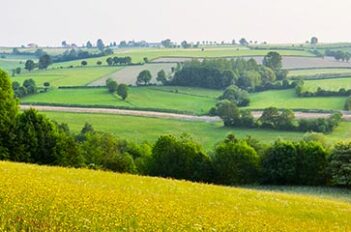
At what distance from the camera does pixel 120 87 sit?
149 metres

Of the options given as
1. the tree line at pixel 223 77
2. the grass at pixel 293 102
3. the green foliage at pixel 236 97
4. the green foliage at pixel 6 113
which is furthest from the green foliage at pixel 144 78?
the green foliage at pixel 6 113

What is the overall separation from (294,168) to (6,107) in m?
34.9

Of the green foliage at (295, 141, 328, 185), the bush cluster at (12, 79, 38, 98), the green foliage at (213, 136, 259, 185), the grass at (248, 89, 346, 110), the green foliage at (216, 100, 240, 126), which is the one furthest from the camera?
the bush cluster at (12, 79, 38, 98)

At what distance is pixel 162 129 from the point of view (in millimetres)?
118312

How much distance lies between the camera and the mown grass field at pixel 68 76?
558 feet

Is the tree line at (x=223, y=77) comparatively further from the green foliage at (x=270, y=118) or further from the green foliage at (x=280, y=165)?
the green foliage at (x=280, y=165)

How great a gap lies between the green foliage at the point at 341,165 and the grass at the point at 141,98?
232 feet

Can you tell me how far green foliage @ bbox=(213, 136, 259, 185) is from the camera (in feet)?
223

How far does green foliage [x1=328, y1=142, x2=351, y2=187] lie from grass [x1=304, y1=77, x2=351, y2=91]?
287ft

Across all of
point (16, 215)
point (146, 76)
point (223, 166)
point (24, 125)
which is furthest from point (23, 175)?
point (146, 76)

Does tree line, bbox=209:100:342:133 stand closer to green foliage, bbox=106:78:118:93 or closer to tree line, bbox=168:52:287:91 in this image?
green foliage, bbox=106:78:118:93

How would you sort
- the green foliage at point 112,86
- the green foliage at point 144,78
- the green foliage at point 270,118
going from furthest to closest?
1. the green foliage at point 144,78
2. the green foliage at point 112,86
3. the green foliage at point 270,118

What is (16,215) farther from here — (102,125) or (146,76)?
(146,76)

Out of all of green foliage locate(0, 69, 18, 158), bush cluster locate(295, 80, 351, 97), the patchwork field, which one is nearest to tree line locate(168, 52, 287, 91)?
the patchwork field
